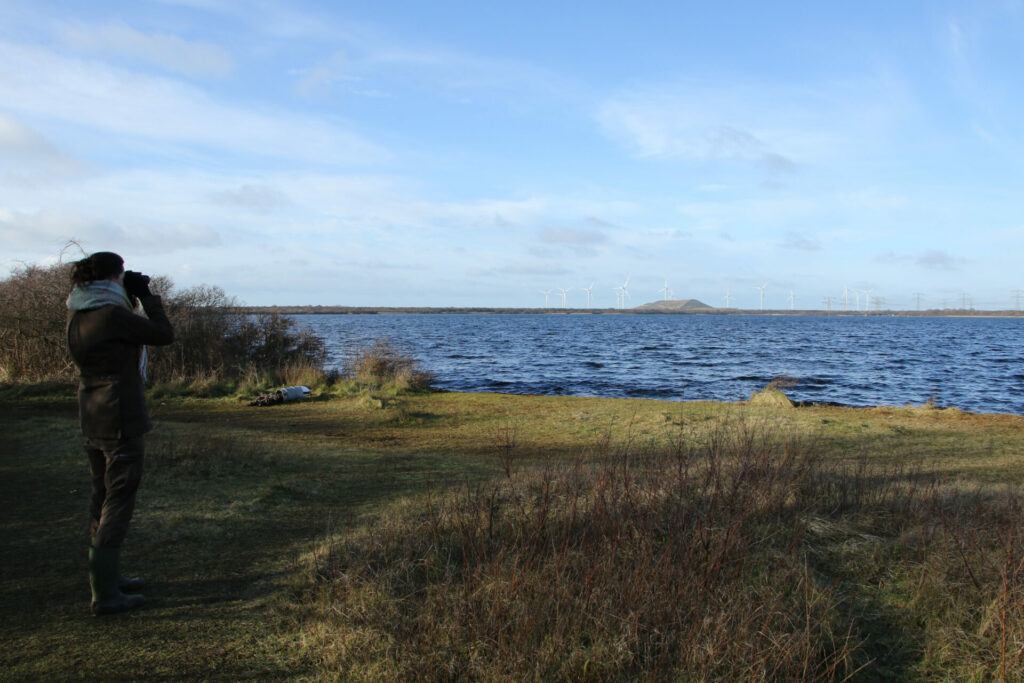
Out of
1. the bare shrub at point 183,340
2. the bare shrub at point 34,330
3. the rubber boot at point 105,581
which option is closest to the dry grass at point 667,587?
the rubber boot at point 105,581

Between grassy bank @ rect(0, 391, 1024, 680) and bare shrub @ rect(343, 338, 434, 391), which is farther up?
bare shrub @ rect(343, 338, 434, 391)

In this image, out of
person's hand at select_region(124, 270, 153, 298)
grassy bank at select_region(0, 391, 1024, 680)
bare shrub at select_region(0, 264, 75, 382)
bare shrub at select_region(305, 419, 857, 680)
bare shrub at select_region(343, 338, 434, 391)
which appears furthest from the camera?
bare shrub at select_region(343, 338, 434, 391)

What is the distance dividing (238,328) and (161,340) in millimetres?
17064

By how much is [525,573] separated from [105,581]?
2706mm

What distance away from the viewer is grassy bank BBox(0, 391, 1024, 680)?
3.73 meters

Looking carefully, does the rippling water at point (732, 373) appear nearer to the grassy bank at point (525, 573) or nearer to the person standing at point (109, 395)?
the grassy bank at point (525, 573)

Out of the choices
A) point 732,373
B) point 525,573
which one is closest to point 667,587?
point 525,573

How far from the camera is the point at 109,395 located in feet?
13.9

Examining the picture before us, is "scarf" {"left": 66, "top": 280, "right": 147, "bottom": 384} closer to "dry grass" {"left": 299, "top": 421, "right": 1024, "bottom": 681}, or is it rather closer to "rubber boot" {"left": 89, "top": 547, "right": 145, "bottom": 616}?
"rubber boot" {"left": 89, "top": 547, "right": 145, "bottom": 616}

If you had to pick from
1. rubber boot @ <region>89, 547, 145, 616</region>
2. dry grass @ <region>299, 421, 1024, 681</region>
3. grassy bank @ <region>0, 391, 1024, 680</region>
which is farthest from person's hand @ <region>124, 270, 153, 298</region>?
dry grass @ <region>299, 421, 1024, 681</region>

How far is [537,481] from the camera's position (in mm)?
6605

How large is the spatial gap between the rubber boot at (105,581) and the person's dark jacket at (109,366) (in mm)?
759

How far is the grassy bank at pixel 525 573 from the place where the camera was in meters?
3.73

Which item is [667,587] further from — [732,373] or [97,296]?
[732,373]
